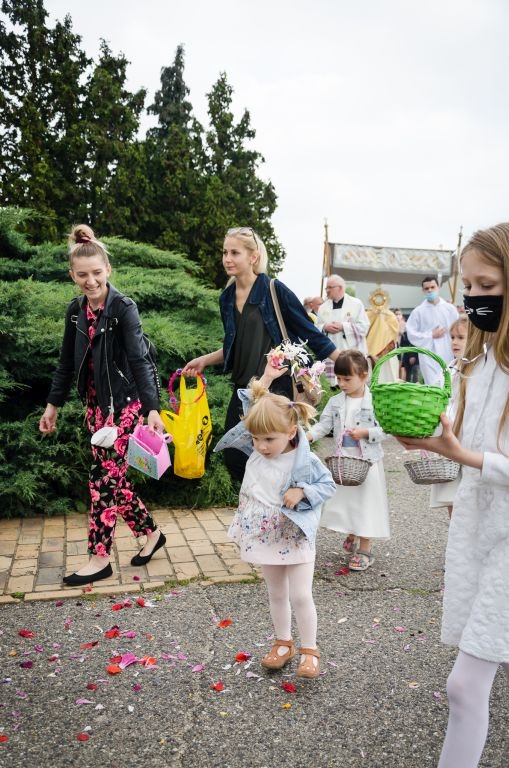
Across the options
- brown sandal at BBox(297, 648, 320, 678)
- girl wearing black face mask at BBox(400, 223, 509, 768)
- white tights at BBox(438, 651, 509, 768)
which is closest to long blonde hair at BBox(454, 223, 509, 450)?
girl wearing black face mask at BBox(400, 223, 509, 768)

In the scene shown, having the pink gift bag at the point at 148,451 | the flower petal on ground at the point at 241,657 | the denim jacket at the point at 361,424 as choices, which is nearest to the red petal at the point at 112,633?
the flower petal on ground at the point at 241,657

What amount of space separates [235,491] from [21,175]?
12542mm

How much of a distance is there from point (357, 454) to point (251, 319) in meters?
1.27

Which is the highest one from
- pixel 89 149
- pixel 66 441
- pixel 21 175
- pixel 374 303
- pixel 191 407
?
pixel 89 149

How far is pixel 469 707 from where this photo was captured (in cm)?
197

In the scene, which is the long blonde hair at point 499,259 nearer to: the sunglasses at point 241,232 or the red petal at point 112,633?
the sunglasses at point 241,232

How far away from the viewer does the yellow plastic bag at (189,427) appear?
4781 mm

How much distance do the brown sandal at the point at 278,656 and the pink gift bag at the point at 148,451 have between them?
1.27 meters

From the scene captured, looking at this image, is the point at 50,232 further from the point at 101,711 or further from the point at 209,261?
the point at 101,711

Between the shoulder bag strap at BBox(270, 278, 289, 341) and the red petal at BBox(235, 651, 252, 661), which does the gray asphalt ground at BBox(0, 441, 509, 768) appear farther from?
the shoulder bag strap at BBox(270, 278, 289, 341)

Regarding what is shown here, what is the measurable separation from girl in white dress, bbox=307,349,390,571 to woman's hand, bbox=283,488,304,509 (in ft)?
4.86

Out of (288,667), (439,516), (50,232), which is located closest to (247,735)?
(288,667)

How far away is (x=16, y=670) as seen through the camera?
3172 mm

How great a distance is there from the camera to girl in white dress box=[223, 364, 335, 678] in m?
3.02
